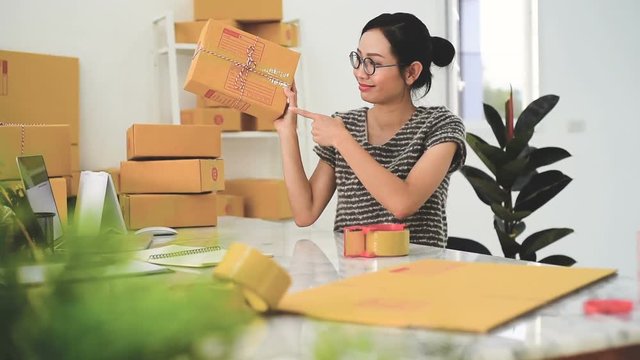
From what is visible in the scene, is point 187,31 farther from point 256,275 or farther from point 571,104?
point 256,275

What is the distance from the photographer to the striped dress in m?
1.94

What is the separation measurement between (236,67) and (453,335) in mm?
1547

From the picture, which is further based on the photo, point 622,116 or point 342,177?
point 622,116

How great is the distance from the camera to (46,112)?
10.3ft

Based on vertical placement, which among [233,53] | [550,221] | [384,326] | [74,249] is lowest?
[550,221]

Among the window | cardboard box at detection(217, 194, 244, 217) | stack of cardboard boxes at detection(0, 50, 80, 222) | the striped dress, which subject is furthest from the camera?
the window

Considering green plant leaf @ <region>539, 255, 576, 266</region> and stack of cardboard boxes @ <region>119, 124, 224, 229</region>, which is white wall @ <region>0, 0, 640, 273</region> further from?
green plant leaf @ <region>539, 255, 576, 266</region>

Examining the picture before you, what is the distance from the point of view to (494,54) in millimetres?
4477

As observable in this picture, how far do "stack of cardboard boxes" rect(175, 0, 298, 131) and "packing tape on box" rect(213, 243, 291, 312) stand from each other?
274cm

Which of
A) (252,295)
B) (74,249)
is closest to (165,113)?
(252,295)

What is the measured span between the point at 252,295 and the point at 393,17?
1464 mm

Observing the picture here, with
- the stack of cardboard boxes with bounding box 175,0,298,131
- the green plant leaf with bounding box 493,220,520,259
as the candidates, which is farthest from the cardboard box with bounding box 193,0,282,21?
the green plant leaf with bounding box 493,220,520,259

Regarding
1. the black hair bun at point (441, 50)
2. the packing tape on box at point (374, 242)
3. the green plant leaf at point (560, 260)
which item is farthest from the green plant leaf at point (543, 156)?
the packing tape on box at point (374, 242)

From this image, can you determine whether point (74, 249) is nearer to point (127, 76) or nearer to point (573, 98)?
point (127, 76)
